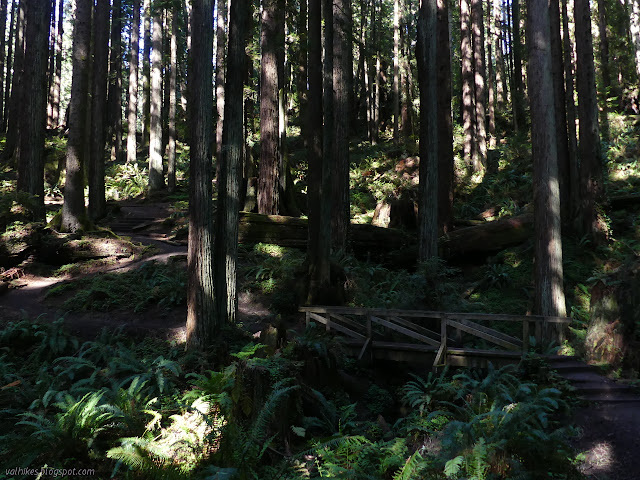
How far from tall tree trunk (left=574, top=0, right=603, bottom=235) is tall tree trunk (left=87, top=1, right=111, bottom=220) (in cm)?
1809

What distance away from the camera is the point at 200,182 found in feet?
26.2

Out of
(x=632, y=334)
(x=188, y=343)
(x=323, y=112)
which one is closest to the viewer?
(x=632, y=334)

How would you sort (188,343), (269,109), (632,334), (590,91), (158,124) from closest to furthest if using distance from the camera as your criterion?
(632,334) < (188,343) < (590,91) < (269,109) < (158,124)

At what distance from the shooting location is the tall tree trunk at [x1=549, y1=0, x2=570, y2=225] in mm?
14828

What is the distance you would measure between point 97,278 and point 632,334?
1247 centimetres

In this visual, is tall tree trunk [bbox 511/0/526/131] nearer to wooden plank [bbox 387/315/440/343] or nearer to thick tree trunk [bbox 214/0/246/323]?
wooden plank [bbox 387/315/440/343]

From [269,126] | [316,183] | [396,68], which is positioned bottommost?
[316,183]

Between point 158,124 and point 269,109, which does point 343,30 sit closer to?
point 269,109

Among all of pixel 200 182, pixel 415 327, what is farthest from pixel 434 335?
pixel 200 182

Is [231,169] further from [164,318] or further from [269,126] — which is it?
[269,126]

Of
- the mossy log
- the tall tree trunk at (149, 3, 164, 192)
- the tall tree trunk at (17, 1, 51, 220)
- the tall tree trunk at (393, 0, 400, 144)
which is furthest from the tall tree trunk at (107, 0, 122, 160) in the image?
the mossy log

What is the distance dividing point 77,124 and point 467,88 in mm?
18532

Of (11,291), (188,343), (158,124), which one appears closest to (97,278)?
(11,291)

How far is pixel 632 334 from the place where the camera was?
7.52 meters
